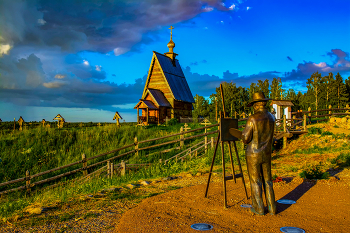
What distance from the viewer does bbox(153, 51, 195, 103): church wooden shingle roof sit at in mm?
30919

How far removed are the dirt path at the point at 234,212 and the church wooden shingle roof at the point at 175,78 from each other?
79.1 feet

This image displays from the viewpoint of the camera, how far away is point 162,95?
30.8m

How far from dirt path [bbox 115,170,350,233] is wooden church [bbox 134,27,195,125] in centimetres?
2200

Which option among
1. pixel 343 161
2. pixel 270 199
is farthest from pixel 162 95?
pixel 270 199

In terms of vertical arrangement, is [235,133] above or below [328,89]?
below

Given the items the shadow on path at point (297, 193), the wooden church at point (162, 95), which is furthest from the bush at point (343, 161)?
the wooden church at point (162, 95)

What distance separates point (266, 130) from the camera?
16.4 ft

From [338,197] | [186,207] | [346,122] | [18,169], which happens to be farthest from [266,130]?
[346,122]

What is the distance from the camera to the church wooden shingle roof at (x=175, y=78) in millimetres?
30919

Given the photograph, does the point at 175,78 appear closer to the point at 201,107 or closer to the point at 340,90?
the point at 201,107

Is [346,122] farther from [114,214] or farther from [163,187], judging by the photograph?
[114,214]

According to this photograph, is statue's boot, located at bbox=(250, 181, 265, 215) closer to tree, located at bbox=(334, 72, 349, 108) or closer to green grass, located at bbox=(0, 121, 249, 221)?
green grass, located at bbox=(0, 121, 249, 221)

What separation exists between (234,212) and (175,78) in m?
28.6

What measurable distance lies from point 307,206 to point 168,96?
84.5 ft
